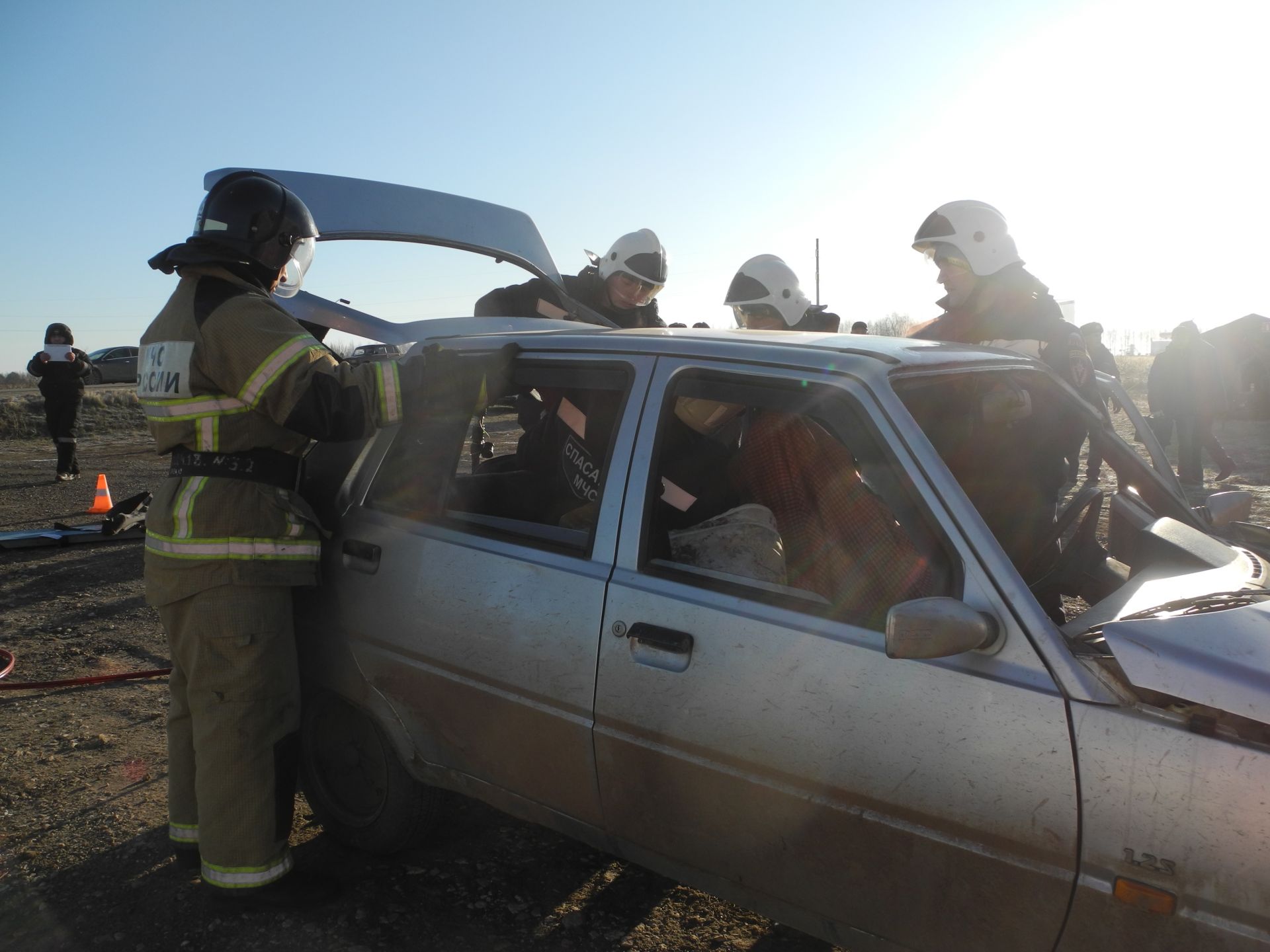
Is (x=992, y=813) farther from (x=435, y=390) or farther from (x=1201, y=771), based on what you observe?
(x=435, y=390)

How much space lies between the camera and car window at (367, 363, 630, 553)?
Answer: 263cm

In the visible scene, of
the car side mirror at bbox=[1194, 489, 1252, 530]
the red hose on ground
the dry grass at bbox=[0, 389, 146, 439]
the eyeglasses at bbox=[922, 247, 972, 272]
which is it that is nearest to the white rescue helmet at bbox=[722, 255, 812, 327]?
the eyeglasses at bbox=[922, 247, 972, 272]

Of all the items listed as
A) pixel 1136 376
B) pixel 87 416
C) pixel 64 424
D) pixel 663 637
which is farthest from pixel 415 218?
pixel 1136 376

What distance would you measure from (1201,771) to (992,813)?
0.38 metres

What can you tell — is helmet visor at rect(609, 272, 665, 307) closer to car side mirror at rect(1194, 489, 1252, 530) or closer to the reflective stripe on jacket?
the reflective stripe on jacket

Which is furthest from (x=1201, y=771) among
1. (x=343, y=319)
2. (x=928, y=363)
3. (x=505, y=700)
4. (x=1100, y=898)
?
(x=343, y=319)

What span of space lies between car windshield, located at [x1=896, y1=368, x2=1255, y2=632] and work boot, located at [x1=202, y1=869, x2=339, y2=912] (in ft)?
7.32

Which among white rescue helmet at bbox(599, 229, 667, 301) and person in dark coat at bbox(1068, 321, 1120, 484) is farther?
person in dark coat at bbox(1068, 321, 1120, 484)

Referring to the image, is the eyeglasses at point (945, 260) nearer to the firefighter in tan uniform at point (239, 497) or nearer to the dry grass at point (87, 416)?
the firefighter in tan uniform at point (239, 497)

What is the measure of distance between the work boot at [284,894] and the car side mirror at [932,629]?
197cm

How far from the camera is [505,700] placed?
2.56 metres

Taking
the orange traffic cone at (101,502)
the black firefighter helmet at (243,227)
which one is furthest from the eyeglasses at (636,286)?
the orange traffic cone at (101,502)

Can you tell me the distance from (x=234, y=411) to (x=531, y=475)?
1.01m

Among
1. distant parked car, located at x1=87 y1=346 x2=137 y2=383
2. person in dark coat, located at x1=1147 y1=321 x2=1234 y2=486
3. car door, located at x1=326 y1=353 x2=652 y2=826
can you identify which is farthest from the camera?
distant parked car, located at x1=87 y1=346 x2=137 y2=383
